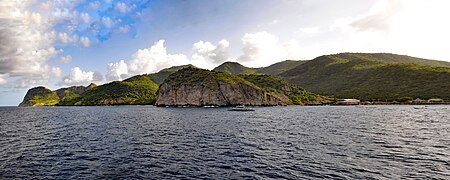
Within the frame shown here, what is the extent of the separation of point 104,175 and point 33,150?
80.7ft

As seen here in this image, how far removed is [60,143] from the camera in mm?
53562

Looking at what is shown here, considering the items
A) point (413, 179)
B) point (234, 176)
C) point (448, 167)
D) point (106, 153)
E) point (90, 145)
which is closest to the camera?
point (413, 179)

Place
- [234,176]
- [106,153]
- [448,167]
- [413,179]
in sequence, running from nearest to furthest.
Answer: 1. [413,179]
2. [234,176]
3. [448,167]
4. [106,153]

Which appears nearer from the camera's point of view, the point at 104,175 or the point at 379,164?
the point at 104,175

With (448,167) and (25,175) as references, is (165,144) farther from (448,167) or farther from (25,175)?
(448,167)

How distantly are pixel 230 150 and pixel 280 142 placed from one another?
12.1 meters

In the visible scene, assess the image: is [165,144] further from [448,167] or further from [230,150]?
[448,167]

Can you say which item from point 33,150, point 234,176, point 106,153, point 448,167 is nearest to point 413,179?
point 448,167

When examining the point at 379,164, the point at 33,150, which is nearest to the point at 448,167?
the point at 379,164

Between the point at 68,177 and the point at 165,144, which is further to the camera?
the point at 165,144

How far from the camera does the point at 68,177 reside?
98.4 ft

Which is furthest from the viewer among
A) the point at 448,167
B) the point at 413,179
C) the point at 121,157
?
the point at 121,157

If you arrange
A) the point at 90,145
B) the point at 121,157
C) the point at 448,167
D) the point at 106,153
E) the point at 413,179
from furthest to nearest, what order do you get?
the point at 90,145
the point at 106,153
the point at 121,157
the point at 448,167
the point at 413,179

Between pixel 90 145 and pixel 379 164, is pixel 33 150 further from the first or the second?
pixel 379 164
